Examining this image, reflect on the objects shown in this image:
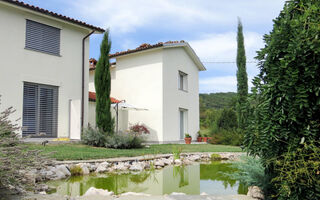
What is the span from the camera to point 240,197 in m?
3.29

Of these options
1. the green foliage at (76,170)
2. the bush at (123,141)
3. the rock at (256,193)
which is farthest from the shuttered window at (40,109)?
the rock at (256,193)

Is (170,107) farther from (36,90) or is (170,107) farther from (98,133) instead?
(36,90)

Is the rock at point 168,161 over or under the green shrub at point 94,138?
under

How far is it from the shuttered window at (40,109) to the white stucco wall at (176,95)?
19.8 ft

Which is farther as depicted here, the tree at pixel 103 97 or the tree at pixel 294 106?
the tree at pixel 103 97

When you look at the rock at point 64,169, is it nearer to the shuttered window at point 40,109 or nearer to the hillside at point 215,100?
the shuttered window at point 40,109

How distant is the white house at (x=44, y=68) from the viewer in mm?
10094

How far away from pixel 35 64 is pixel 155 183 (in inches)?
306

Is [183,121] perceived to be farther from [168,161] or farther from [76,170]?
[76,170]

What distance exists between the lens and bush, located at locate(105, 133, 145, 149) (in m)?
10.5

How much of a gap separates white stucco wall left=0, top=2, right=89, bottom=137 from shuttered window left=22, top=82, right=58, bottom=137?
0.68ft

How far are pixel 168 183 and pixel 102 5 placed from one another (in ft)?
25.9

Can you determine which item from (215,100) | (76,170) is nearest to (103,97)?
(76,170)

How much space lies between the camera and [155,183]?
5371 millimetres
